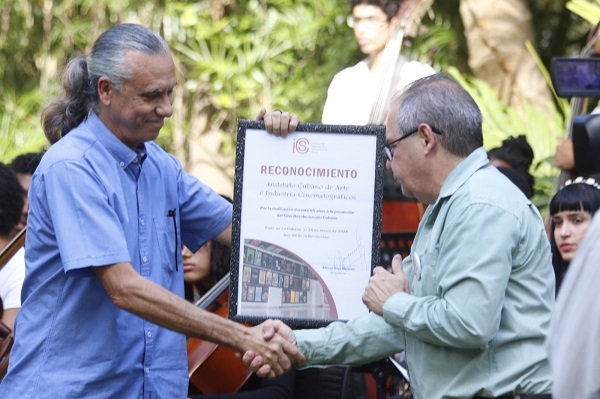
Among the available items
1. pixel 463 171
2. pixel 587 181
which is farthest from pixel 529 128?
pixel 463 171

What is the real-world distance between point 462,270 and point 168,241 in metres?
1.05

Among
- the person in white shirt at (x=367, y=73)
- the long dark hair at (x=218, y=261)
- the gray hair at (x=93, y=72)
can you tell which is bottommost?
the long dark hair at (x=218, y=261)

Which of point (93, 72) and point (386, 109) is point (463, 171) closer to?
point (93, 72)

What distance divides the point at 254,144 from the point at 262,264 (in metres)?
0.39

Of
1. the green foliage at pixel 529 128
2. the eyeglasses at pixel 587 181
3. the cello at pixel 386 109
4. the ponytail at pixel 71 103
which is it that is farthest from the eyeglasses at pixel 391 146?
the green foliage at pixel 529 128

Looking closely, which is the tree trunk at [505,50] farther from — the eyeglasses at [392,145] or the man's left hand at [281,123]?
the eyeglasses at [392,145]

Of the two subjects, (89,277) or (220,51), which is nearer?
(89,277)

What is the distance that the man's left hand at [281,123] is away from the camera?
3.60m

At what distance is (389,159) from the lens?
3.43 m

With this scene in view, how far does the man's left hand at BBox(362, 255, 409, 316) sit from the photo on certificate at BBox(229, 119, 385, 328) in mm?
336

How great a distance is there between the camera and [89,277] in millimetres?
3354

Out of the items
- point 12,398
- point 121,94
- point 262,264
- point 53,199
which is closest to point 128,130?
point 121,94

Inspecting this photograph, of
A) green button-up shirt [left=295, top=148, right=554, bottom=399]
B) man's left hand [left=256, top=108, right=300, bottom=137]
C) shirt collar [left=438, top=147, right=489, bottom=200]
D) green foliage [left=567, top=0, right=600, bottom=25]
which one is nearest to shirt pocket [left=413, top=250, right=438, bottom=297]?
green button-up shirt [left=295, top=148, right=554, bottom=399]

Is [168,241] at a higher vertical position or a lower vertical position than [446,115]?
lower
